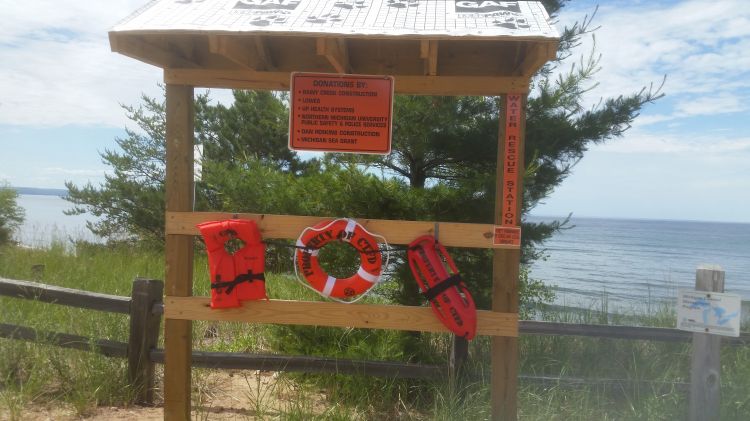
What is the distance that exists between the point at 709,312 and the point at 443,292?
5.27 ft

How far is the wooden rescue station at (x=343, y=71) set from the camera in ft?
11.3

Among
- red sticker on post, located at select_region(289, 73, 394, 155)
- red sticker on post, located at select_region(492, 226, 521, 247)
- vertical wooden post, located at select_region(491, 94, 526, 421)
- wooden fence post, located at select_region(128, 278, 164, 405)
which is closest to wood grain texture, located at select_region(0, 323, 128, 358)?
wooden fence post, located at select_region(128, 278, 164, 405)

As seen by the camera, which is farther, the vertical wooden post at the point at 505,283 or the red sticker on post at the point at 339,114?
the red sticker on post at the point at 339,114

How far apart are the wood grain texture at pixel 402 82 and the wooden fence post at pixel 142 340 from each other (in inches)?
75.1

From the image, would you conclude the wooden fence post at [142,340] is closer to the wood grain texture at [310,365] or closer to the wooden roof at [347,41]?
the wood grain texture at [310,365]

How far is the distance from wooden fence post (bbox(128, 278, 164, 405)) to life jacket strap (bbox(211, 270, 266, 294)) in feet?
5.03

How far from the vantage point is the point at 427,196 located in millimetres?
5246

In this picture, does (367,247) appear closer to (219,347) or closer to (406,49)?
(406,49)

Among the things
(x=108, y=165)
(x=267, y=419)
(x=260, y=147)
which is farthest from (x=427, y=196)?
(x=108, y=165)

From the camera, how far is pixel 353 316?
384 cm

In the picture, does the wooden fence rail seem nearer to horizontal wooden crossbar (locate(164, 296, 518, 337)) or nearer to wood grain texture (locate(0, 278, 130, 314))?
wood grain texture (locate(0, 278, 130, 314))

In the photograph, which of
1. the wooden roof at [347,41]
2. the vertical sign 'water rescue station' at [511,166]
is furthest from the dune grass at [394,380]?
the wooden roof at [347,41]

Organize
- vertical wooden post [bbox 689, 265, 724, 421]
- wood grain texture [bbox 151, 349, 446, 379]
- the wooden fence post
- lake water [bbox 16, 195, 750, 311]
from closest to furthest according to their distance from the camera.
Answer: vertical wooden post [bbox 689, 265, 724, 421] → wood grain texture [bbox 151, 349, 446, 379] → the wooden fence post → lake water [bbox 16, 195, 750, 311]

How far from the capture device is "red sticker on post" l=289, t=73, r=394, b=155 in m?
3.91
